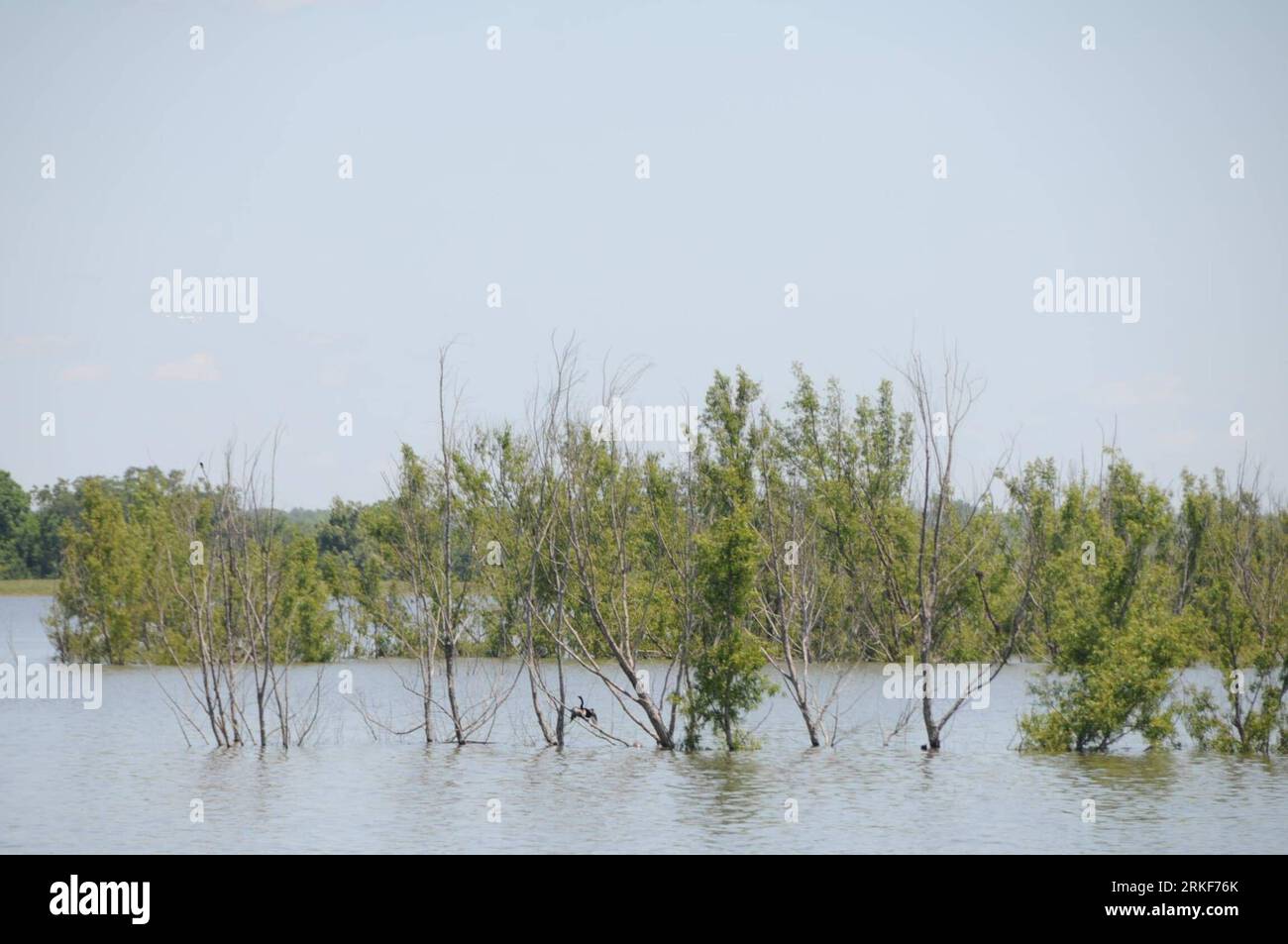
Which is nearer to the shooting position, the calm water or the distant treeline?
the calm water

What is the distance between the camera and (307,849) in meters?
21.4

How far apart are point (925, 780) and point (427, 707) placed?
35.2ft

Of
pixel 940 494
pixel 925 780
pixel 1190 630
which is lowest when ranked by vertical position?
pixel 925 780

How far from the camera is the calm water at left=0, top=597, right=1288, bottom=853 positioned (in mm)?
21906

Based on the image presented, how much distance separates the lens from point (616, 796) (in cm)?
2544

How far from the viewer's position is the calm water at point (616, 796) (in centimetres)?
2191

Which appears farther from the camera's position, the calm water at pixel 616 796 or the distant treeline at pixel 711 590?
the distant treeline at pixel 711 590
